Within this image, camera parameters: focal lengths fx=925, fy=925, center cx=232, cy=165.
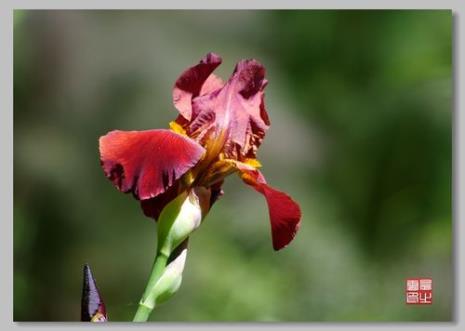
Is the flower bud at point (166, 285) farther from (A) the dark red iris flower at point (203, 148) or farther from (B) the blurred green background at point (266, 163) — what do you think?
(B) the blurred green background at point (266, 163)

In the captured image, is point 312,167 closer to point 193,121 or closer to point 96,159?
point 96,159

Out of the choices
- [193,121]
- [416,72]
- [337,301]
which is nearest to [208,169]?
[193,121]

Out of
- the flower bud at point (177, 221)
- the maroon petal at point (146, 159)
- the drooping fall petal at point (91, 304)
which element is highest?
the maroon petal at point (146, 159)

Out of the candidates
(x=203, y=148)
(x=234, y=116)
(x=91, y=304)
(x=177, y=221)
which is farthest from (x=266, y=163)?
(x=91, y=304)

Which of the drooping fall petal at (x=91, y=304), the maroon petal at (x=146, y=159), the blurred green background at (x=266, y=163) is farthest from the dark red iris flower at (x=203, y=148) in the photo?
the blurred green background at (x=266, y=163)

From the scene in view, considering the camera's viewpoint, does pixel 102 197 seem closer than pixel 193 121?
No

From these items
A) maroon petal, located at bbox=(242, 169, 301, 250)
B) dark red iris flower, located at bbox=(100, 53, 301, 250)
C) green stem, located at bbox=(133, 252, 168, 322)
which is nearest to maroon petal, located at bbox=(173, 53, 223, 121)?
dark red iris flower, located at bbox=(100, 53, 301, 250)
